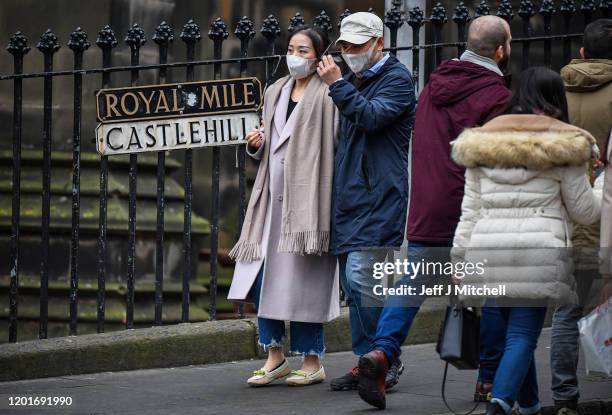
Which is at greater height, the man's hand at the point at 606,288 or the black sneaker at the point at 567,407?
the man's hand at the point at 606,288

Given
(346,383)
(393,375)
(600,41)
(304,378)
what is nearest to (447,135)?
(600,41)

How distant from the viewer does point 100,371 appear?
25.7 ft

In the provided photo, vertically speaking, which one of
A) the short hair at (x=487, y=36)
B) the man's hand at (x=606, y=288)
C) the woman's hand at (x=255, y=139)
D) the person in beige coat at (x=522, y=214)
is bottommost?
the man's hand at (x=606, y=288)

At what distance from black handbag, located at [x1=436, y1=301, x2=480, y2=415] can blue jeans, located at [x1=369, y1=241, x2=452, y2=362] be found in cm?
37

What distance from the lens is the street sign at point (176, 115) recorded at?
8.15 metres

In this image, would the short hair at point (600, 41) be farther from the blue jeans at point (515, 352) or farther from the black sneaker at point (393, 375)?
the black sneaker at point (393, 375)

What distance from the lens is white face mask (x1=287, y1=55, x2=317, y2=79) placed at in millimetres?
7234

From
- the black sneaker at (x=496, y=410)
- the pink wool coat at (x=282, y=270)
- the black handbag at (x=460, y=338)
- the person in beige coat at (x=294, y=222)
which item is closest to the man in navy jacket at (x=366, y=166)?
the person in beige coat at (x=294, y=222)

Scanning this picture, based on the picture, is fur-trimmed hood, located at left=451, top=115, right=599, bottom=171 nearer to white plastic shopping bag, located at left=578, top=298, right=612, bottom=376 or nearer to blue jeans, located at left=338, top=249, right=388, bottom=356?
white plastic shopping bag, located at left=578, top=298, right=612, bottom=376

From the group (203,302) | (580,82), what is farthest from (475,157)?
(203,302)

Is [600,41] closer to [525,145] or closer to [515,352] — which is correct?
[525,145]

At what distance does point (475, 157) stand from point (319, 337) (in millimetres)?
1737

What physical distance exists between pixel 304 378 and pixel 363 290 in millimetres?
697

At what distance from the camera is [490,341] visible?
6.58 m
